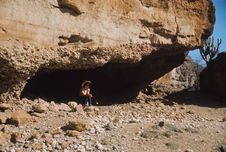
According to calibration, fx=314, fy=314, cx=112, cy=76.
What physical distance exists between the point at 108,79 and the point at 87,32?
104 inches

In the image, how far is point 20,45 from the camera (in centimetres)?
544

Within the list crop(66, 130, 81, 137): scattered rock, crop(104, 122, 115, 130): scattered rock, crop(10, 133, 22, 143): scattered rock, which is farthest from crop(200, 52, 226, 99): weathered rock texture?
crop(10, 133, 22, 143): scattered rock

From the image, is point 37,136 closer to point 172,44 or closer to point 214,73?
point 172,44

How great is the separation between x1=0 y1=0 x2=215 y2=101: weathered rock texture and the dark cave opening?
28.5 inches

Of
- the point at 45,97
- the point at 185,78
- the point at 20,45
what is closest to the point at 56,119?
the point at 20,45

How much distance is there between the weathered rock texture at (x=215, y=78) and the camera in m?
9.85

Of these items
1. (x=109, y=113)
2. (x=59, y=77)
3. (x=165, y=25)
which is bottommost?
(x=109, y=113)

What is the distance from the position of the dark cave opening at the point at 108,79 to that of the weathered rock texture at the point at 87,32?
72 centimetres

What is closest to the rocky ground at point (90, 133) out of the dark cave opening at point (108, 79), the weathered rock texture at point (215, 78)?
the dark cave opening at point (108, 79)

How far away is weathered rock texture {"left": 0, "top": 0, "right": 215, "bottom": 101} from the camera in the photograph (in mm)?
5484

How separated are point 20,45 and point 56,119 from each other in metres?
1.43

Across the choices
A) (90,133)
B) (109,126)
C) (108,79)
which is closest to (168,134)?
(109,126)

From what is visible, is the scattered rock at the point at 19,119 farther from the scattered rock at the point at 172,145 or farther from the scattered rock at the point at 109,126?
the scattered rock at the point at 172,145

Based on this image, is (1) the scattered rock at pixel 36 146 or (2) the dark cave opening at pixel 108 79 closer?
(1) the scattered rock at pixel 36 146
